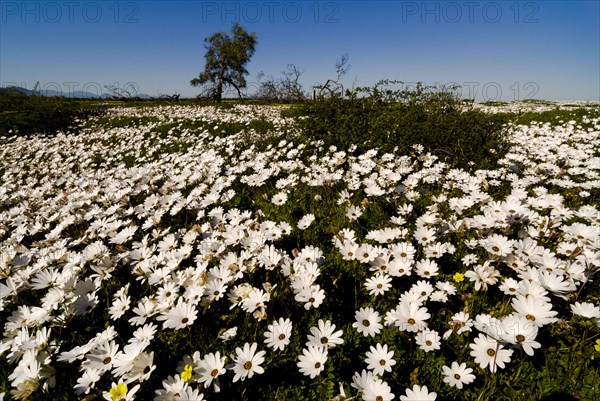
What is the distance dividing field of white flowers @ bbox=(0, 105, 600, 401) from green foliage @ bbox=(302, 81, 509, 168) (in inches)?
41.7

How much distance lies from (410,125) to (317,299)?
5064mm

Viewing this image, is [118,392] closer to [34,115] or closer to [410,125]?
[410,125]

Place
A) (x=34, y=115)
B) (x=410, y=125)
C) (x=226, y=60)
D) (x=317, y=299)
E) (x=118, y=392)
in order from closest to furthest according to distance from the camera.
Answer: (x=118, y=392) < (x=317, y=299) < (x=410, y=125) < (x=34, y=115) < (x=226, y=60)

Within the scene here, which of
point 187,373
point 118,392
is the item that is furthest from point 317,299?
point 118,392

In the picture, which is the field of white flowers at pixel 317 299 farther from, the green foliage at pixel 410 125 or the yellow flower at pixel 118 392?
the green foliage at pixel 410 125

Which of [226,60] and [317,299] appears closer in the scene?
[317,299]

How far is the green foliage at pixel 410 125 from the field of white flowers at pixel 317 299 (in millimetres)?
1059

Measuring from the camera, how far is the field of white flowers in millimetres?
1733

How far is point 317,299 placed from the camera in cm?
207

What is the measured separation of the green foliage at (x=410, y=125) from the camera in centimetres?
557

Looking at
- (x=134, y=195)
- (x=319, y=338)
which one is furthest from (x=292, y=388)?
(x=134, y=195)

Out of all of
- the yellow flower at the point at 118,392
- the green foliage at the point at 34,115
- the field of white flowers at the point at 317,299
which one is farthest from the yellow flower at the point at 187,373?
the green foliage at the point at 34,115

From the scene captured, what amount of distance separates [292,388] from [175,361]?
2.75ft

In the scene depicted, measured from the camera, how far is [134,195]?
504 cm
